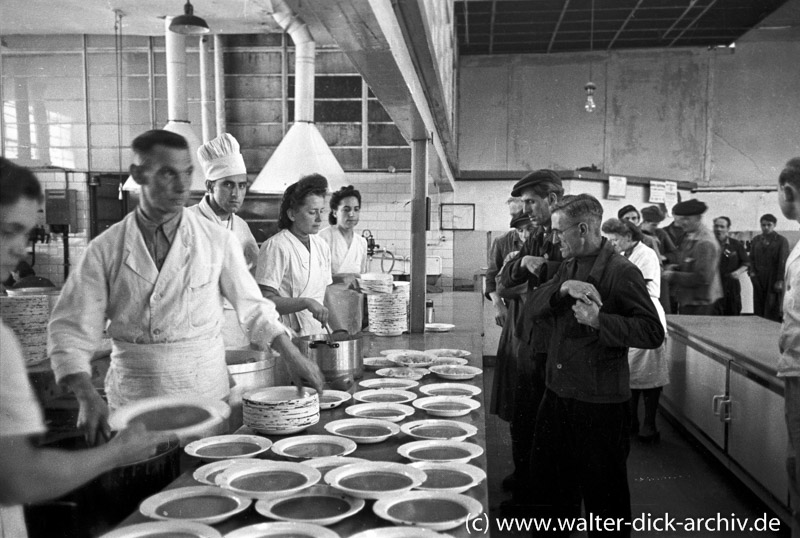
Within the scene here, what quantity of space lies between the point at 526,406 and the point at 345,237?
1705mm

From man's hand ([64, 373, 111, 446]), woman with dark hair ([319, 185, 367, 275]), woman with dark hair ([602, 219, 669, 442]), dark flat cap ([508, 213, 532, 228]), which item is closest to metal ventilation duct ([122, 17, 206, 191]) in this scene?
man's hand ([64, 373, 111, 446])

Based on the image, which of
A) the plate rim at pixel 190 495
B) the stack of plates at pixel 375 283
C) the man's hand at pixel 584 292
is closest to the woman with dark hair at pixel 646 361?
the stack of plates at pixel 375 283

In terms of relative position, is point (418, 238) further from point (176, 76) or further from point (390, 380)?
Result: point (176, 76)

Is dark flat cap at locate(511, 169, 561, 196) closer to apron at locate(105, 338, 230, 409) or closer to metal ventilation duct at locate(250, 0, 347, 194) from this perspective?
apron at locate(105, 338, 230, 409)

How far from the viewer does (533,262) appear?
317cm

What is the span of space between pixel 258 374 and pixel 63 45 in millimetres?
1086

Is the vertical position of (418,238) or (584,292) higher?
(418,238)

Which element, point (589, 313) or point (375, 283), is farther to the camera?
point (375, 283)

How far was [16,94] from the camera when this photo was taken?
541 mm

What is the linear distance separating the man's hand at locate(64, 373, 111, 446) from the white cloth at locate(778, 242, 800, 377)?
2301 mm

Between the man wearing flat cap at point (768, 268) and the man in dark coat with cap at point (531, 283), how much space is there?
18.1 ft

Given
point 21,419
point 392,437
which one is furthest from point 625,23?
point 21,419

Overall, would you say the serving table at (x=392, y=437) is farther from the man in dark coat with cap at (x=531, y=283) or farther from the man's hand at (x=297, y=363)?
the man in dark coat with cap at (x=531, y=283)

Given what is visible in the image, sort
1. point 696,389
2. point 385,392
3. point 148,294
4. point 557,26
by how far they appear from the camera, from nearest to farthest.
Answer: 1. point 148,294
2. point 385,392
3. point 696,389
4. point 557,26
